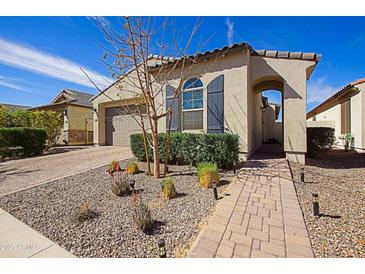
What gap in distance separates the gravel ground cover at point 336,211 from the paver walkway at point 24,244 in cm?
307

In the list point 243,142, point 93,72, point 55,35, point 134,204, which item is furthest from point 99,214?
point 243,142

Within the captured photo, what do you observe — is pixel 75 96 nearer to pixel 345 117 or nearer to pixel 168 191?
pixel 168 191

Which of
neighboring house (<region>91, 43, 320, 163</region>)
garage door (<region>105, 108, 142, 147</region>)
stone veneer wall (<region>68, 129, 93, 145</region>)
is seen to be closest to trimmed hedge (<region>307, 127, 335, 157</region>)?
neighboring house (<region>91, 43, 320, 163</region>)

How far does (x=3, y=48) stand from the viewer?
15.2ft

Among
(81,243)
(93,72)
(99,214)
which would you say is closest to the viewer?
(81,243)

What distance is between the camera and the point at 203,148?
533 cm

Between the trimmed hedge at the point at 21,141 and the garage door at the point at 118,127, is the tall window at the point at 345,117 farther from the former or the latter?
the trimmed hedge at the point at 21,141

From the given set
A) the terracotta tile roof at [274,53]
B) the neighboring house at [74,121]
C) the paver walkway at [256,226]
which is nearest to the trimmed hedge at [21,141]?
the neighboring house at [74,121]

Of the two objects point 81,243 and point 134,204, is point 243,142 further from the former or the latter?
point 81,243

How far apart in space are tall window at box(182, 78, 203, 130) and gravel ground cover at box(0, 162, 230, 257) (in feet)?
10.9

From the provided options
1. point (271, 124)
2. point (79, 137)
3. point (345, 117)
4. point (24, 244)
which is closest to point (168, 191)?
point (24, 244)

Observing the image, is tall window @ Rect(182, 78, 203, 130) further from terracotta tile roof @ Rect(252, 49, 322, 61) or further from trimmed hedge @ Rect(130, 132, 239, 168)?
terracotta tile roof @ Rect(252, 49, 322, 61)

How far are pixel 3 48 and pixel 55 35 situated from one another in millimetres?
1505

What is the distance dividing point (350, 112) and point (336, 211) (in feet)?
32.1
